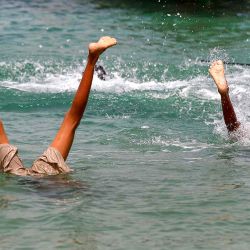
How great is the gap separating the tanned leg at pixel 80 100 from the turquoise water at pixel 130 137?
1.16ft

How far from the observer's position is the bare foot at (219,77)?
905cm

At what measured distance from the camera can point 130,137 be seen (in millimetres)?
10422

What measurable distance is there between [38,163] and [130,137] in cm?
278

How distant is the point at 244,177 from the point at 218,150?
51.4 inches

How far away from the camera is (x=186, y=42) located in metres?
19.4

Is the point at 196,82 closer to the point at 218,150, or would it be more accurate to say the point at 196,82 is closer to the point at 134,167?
the point at 218,150

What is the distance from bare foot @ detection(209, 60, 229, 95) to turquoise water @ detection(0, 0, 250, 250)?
735 mm

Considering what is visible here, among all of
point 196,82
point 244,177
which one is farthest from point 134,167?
point 196,82

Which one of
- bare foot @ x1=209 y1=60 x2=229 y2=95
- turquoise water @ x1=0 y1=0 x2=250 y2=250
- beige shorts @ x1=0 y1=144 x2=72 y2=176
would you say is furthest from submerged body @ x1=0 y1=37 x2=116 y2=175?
bare foot @ x1=209 y1=60 x2=229 y2=95

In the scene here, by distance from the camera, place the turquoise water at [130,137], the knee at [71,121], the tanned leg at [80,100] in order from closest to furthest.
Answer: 1. the turquoise water at [130,137]
2. the tanned leg at [80,100]
3. the knee at [71,121]

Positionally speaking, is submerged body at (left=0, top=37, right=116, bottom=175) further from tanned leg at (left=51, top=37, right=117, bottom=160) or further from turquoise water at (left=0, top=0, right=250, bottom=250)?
turquoise water at (left=0, top=0, right=250, bottom=250)

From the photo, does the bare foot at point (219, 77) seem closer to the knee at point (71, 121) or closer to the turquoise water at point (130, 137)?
the turquoise water at point (130, 137)

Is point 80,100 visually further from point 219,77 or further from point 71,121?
point 219,77

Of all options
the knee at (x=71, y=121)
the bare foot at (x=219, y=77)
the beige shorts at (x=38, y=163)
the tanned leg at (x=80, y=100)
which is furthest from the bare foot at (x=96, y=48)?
the bare foot at (x=219, y=77)
